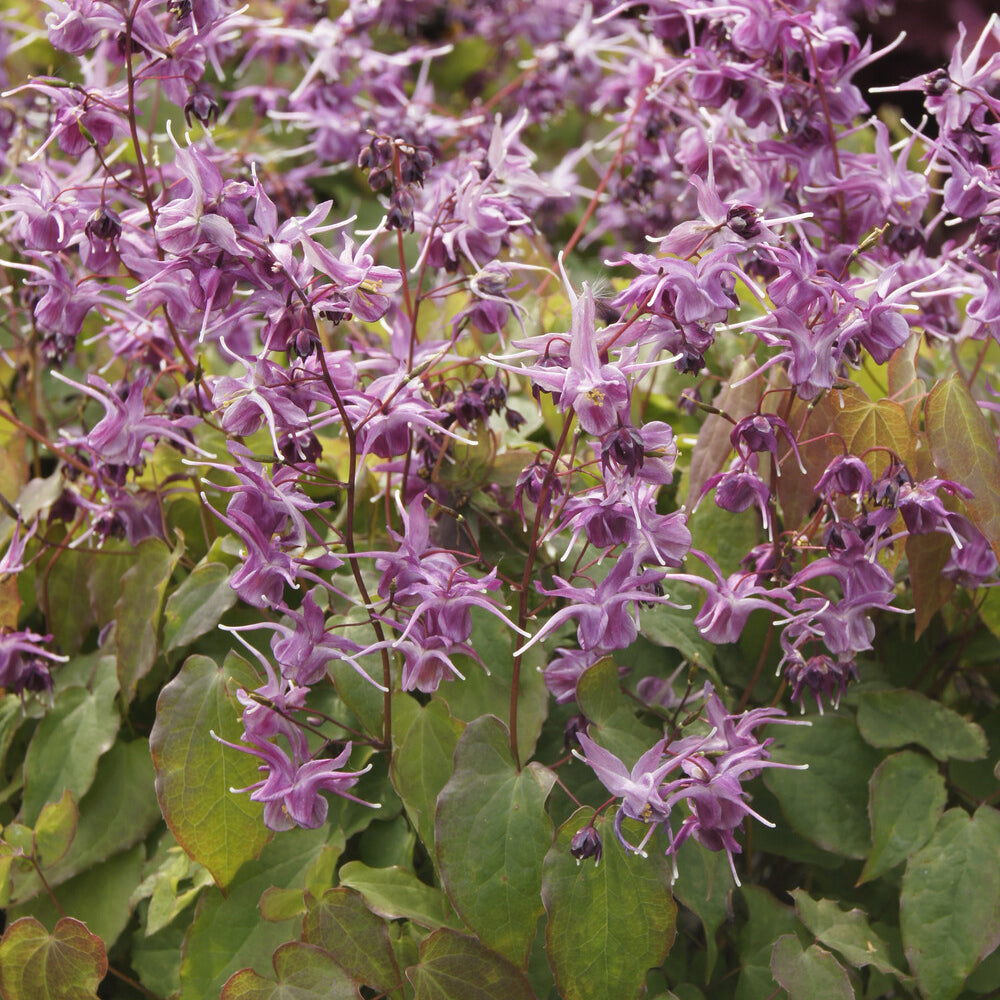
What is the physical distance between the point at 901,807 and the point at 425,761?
47 cm

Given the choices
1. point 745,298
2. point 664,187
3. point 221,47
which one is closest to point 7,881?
point 745,298

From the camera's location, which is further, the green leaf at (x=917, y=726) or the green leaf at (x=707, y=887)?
the green leaf at (x=917, y=726)

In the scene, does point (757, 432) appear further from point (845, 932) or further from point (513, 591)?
point (845, 932)

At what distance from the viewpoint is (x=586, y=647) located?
89 centimetres

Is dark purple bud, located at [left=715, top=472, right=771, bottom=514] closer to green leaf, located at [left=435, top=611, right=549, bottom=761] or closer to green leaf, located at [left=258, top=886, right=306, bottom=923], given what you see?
green leaf, located at [left=435, top=611, right=549, bottom=761]

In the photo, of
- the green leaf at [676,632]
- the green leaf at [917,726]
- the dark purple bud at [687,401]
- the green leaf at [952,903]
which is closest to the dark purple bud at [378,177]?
the dark purple bud at [687,401]

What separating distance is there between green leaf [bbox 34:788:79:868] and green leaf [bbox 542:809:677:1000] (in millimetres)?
505

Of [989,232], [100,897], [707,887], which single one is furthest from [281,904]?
[989,232]

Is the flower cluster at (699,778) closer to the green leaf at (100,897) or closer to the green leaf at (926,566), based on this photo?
the green leaf at (926,566)

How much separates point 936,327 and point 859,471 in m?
0.51

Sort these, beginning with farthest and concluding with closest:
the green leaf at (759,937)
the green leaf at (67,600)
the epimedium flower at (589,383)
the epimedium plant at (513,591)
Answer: the green leaf at (67,600) < the green leaf at (759,937) < the epimedium plant at (513,591) < the epimedium flower at (589,383)

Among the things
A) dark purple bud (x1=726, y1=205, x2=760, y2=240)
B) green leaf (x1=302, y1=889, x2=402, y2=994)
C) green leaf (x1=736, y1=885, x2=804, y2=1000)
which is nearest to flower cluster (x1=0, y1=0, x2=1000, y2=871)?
dark purple bud (x1=726, y1=205, x2=760, y2=240)

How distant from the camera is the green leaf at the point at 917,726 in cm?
110

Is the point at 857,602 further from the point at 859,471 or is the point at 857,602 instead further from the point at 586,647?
A: the point at 586,647
